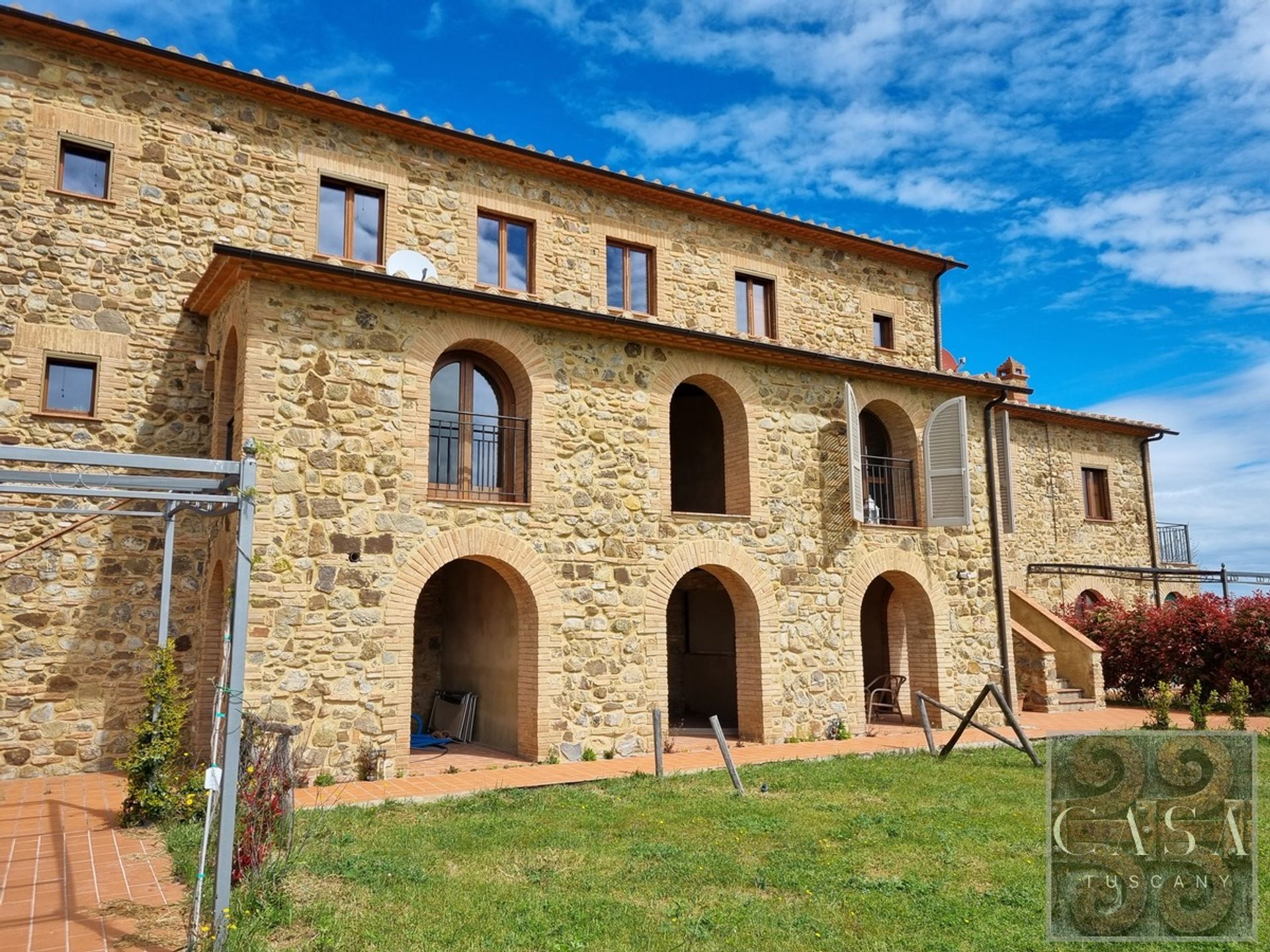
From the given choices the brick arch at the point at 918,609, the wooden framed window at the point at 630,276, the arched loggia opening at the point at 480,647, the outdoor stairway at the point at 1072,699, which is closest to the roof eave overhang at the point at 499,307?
the wooden framed window at the point at 630,276

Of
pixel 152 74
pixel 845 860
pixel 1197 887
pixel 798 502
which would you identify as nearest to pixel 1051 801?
pixel 1197 887

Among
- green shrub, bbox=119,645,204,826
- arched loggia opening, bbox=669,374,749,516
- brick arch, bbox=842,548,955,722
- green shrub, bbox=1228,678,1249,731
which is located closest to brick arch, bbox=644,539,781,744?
brick arch, bbox=842,548,955,722

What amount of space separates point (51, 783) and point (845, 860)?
9.09 m

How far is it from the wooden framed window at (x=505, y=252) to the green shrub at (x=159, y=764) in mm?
7455

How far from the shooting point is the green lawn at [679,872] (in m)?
5.17

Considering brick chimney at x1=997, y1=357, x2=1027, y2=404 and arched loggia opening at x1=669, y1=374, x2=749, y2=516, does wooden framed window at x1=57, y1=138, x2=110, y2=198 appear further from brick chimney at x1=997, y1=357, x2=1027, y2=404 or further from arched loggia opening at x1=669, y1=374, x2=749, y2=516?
brick chimney at x1=997, y1=357, x2=1027, y2=404

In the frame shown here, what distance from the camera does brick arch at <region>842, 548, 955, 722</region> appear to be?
43.0 ft

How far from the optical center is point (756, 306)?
15.8 meters

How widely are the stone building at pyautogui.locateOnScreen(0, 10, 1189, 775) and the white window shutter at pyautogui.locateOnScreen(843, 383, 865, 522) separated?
5 centimetres

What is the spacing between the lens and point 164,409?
11.4m

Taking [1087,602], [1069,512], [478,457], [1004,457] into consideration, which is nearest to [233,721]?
[478,457]

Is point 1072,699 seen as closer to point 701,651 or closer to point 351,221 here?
point 701,651

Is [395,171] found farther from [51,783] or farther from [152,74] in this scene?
[51,783]

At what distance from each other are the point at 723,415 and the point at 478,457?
153 inches
